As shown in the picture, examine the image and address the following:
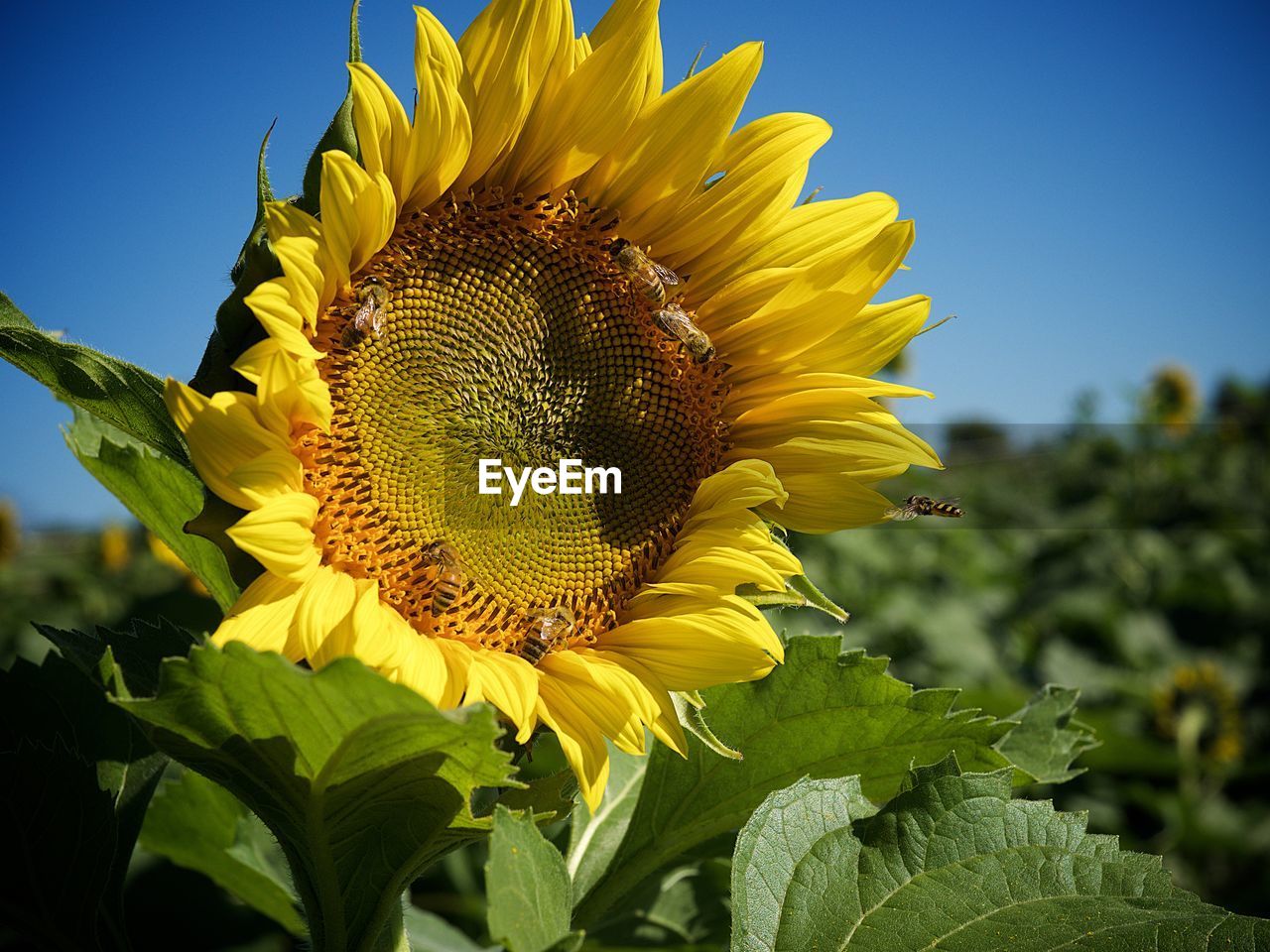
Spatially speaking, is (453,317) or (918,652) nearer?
(453,317)

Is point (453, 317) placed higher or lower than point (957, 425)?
lower

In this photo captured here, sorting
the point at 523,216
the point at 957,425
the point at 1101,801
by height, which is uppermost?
the point at 957,425

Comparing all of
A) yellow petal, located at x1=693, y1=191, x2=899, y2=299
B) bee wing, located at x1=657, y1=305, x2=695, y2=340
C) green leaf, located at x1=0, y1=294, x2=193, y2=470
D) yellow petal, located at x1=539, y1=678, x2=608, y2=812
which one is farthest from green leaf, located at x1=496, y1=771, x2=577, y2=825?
yellow petal, located at x1=693, y1=191, x2=899, y2=299

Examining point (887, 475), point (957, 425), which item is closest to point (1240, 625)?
point (887, 475)

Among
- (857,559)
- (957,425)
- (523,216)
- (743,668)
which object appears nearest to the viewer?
(743,668)

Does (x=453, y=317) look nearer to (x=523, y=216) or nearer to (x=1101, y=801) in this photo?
(x=523, y=216)

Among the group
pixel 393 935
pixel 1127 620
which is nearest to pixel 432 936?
pixel 393 935

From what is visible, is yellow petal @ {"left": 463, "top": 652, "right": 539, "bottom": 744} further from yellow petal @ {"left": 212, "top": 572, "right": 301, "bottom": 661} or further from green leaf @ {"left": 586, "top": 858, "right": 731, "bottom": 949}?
green leaf @ {"left": 586, "top": 858, "right": 731, "bottom": 949}

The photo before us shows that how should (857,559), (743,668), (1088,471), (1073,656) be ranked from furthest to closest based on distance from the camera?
(1088,471) < (857,559) < (1073,656) < (743,668)
